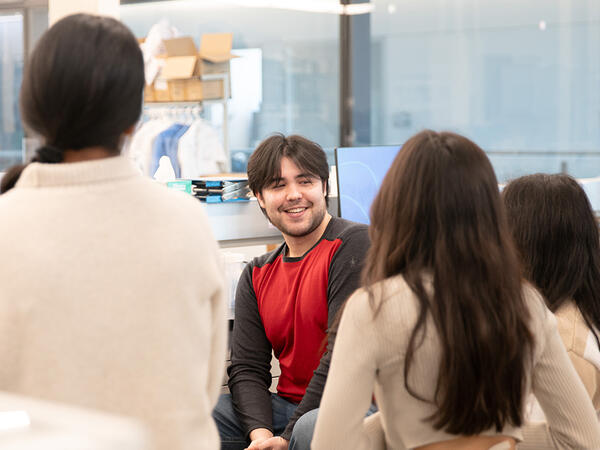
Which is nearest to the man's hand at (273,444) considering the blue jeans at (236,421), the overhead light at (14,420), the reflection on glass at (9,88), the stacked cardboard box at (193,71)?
the blue jeans at (236,421)

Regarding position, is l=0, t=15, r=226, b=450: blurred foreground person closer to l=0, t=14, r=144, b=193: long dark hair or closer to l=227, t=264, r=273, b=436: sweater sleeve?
l=0, t=14, r=144, b=193: long dark hair

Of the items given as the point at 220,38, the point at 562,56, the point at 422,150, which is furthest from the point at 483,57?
the point at 422,150

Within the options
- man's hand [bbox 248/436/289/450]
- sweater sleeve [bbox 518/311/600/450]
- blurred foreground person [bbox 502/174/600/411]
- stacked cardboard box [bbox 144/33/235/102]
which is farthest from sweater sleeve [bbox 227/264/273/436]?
stacked cardboard box [bbox 144/33/235/102]

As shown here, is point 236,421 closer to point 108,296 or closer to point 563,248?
point 563,248

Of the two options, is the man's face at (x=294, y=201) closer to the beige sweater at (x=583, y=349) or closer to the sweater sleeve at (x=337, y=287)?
the sweater sleeve at (x=337, y=287)

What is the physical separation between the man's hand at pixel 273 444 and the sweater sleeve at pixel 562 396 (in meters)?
0.77

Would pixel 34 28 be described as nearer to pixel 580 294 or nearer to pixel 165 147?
pixel 165 147

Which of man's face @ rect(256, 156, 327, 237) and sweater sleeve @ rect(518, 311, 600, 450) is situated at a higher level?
man's face @ rect(256, 156, 327, 237)

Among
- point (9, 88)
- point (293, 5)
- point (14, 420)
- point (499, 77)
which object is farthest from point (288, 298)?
point (9, 88)

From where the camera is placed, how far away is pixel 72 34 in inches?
37.2

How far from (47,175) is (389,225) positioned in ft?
1.76

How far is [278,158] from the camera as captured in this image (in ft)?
7.14

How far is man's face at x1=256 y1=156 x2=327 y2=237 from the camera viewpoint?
210 centimetres

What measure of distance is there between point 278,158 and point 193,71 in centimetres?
368
